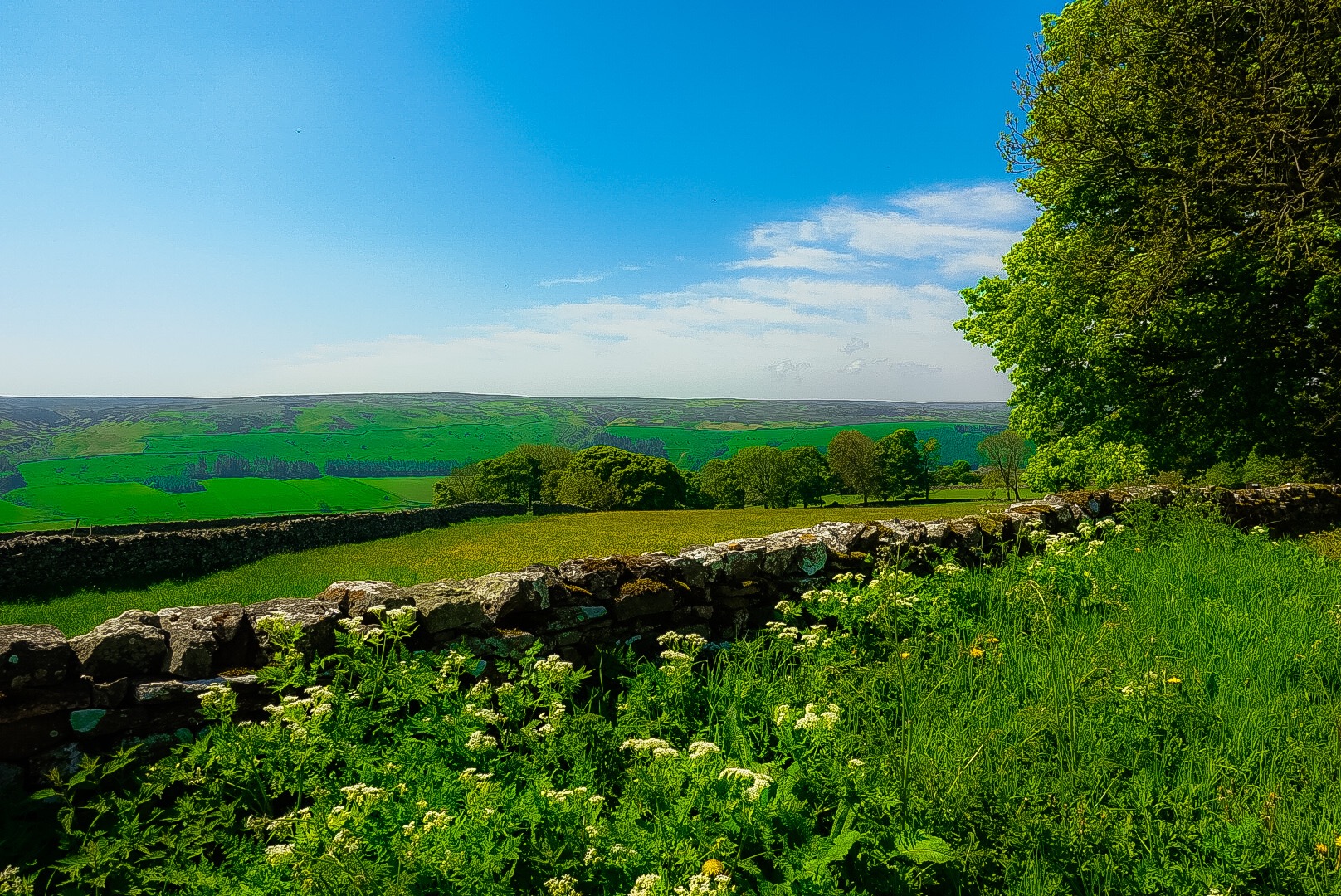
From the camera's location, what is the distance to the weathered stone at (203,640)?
382 cm

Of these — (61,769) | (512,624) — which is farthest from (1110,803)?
(61,769)

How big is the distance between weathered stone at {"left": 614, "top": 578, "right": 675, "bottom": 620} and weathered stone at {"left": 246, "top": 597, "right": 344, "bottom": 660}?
2.06 metres

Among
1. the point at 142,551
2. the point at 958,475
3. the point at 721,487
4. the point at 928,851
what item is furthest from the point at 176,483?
the point at 928,851

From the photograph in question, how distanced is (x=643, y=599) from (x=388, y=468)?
15737 centimetres

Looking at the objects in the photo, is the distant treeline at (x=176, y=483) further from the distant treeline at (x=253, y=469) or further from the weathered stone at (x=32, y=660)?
the weathered stone at (x=32, y=660)

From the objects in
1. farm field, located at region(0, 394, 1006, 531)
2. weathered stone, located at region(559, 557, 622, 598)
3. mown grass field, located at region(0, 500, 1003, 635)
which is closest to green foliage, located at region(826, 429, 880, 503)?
farm field, located at region(0, 394, 1006, 531)

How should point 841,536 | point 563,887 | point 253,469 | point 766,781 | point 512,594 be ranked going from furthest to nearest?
point 253,469 < point 841,536 < point 512,594 < point 766,781 < point 563,887

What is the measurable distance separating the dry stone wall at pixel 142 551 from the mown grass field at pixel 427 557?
0.79 meters

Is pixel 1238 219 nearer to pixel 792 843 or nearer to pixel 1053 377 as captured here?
pixel 1053 377

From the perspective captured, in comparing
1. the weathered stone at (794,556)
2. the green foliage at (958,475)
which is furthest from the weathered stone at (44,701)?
the green foliage at (958,475)

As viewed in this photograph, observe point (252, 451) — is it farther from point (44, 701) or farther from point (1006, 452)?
point (44, 701)

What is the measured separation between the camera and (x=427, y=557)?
22.5 m

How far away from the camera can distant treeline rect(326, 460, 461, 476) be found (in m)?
142

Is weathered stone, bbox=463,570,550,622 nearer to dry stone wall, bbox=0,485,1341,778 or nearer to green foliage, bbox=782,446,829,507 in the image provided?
dry stone wall, bbox=0,485,1341,778
